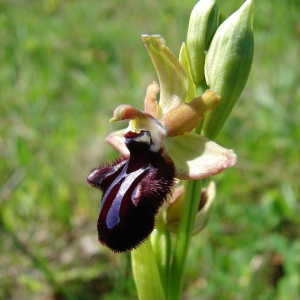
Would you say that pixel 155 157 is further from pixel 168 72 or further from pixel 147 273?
pixel 147 273

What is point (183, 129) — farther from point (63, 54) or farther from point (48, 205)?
point (63, 54)

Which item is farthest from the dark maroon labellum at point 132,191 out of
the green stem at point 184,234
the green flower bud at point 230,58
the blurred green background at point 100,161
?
the blurred green background at point 100,161

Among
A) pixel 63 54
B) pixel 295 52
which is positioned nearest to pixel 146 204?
pixel 295 52

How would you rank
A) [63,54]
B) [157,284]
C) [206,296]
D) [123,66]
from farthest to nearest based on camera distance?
[123,66], [63,54], [206,296], [157,284]

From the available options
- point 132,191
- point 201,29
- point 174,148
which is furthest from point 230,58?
point 132,191

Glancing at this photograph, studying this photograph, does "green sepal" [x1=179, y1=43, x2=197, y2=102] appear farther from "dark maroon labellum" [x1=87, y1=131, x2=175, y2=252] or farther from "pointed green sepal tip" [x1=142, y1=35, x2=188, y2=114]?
"dark maroon labellum" [x1=87, y1=131, x2=175, y2=252]

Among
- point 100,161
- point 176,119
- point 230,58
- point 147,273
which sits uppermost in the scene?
point 230,58
